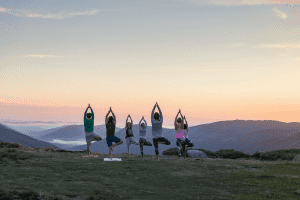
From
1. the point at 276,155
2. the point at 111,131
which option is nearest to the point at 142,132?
the point at 111,131

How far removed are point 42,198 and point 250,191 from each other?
772 centimetres

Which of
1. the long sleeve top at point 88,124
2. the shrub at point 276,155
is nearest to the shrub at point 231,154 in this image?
the shrub at point 276,155

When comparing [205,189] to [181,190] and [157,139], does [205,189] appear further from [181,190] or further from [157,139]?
[157,139]

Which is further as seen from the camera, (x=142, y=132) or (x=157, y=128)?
(x=142, y=132)

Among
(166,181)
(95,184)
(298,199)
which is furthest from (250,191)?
(95,184)

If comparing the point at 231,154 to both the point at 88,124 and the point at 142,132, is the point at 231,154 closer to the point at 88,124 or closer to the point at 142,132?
the point at 142,132

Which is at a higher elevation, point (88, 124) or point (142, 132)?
point (88, 124)

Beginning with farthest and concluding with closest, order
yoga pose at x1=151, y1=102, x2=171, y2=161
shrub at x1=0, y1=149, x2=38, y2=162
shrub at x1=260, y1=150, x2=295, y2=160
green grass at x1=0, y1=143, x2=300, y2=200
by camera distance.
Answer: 1. shrub at x1=260, y1=150, x2=295, y2=160
2. yoga pose at x1=151, y1=102, x2=171, y2=161
3. shrub at x1=0, y1=149, x2=38, y2=162
4. green grass at x1=0, y1=143, x2=300, y2=200

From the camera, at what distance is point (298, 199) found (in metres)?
9.98

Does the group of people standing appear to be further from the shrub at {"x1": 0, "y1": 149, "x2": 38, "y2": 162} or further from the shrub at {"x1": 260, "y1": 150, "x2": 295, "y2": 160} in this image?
the shrub at {"x1": 260, "y1": 150, "x2": 295, "y2": 160}

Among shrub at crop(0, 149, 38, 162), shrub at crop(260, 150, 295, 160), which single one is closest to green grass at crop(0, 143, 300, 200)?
shrub at crop(0, 149, 38, 162)

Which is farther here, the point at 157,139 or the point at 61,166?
the point at 157,139

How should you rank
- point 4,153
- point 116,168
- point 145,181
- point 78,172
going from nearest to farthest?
point 145,181 < point 78,172 < point 116,168 < point 4,153

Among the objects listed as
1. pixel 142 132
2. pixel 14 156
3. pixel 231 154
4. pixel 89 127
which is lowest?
pixel 231 154
